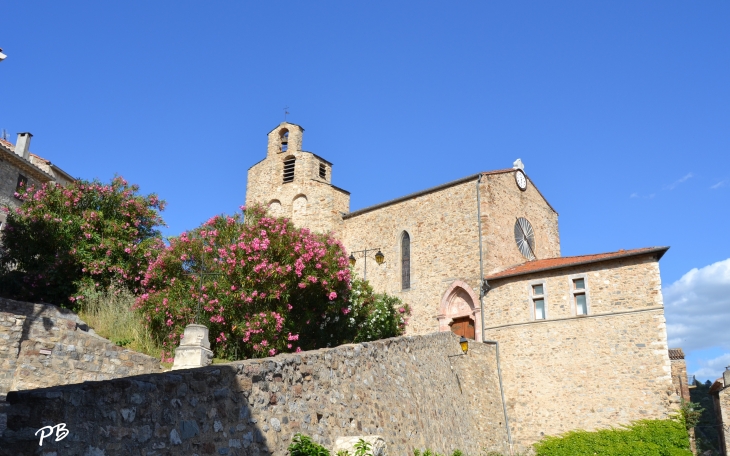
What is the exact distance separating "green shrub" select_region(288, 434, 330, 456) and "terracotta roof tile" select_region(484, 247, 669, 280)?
14.7 metres

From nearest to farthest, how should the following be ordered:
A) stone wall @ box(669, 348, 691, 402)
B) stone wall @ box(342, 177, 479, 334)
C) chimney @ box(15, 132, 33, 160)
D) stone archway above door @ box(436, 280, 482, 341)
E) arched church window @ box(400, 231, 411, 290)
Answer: stone wall @ box(669, 348, 691, 402)
stone archway above door @ box(436, 280, 482, 341)
stone wall @ box(342, 177, 479, 334)
arched church window @ box(400, 231, 411, 290)
chimney @ box(15, 132, 33, 160)

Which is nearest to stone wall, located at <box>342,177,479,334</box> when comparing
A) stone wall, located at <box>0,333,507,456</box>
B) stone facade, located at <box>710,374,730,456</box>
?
stone facade, located at <box>710,374,730,456</box>

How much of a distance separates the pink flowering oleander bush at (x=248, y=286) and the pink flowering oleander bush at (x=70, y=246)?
1221 millimetres

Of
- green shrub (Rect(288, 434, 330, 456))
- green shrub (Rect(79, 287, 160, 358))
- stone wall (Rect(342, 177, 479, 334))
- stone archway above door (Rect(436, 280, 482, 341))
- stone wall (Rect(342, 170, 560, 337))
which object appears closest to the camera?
green shrub (Rect(288, 434, 330, 456))

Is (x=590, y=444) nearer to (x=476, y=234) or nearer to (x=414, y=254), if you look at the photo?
(x=476, y=234)

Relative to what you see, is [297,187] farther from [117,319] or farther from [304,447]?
[304,447]

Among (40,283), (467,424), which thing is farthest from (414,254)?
(40,283)

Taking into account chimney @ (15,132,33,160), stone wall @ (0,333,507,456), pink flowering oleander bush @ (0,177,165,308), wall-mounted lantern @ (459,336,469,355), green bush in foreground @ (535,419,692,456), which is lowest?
green bush in foreground @ (535,419,692,456)

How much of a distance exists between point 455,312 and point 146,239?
11908mm

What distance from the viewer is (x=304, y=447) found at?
25.0 ft

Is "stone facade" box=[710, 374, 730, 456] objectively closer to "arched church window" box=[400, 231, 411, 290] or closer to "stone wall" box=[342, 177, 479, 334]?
"stone wall" box=[342, 177, 479, 334]

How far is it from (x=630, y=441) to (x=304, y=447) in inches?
558

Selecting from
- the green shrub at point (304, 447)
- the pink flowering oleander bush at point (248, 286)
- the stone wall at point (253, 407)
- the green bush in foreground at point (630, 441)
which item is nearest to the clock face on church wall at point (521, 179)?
the pink flowering oleander bush at point (248, 286)

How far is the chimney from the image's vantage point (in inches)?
1103
